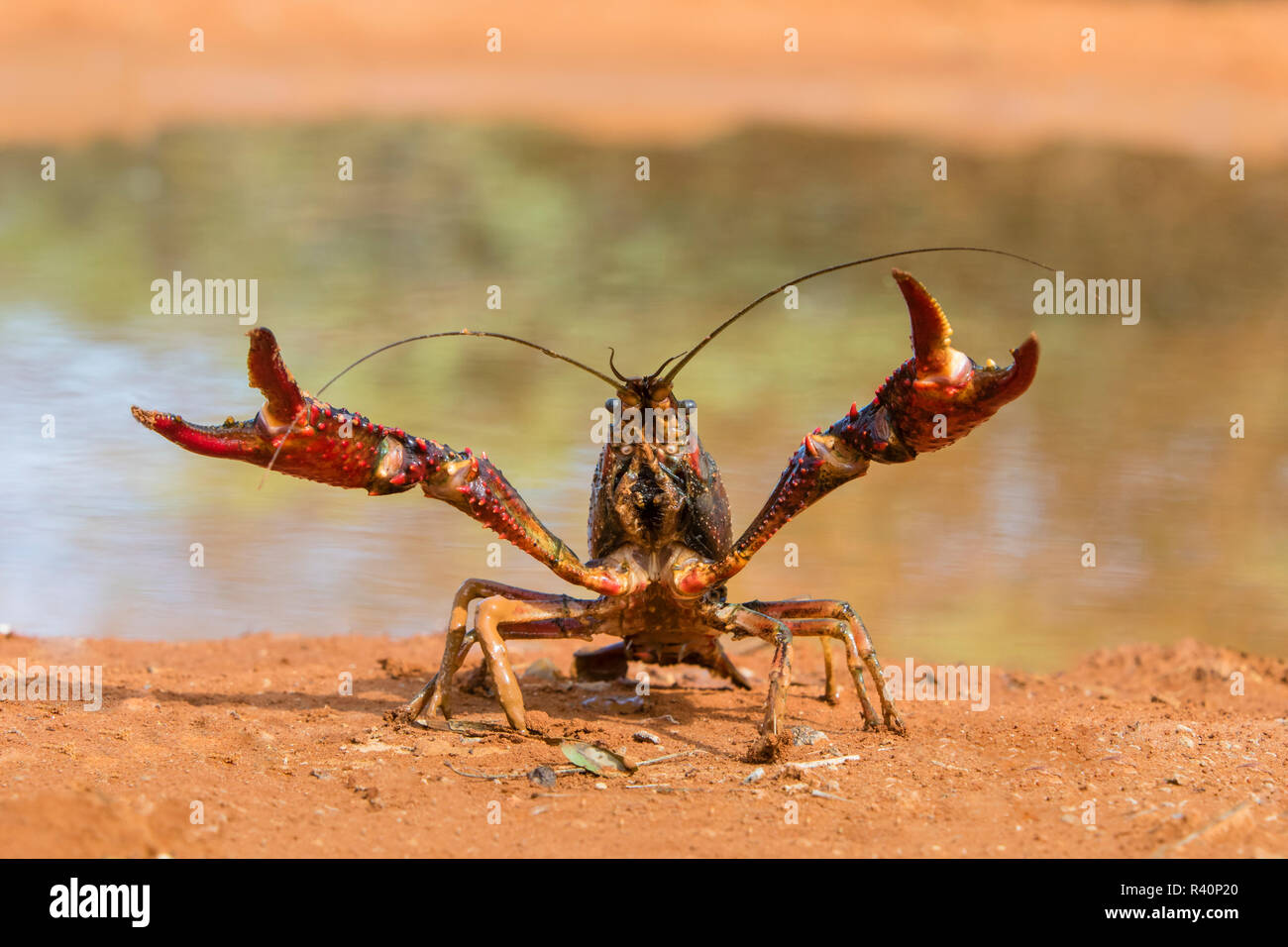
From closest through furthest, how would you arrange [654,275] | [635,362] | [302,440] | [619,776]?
[619,776]
[302,440]
[635,362]
[654,275]

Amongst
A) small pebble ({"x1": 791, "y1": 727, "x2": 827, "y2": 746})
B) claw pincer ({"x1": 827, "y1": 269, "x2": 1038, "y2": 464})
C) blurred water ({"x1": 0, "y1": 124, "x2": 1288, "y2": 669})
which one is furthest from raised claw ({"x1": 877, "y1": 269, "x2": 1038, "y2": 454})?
blurred water ({"x1": 0, "y1": 124, "x2": 1288, "y2": 669})

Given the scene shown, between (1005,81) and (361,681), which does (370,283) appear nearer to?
(361,681)

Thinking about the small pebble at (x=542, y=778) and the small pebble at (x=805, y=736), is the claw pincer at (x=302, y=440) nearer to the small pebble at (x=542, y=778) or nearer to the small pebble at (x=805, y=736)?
the small pebble at (x=542, y=778)

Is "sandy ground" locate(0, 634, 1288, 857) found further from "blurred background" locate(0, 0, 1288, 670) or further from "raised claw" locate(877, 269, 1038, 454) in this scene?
"blurred background" locate(0, 0, 1288, 670)


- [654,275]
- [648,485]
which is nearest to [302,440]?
[648,485]

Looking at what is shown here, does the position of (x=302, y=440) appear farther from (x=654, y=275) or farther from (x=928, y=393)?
(x=654, y=275)

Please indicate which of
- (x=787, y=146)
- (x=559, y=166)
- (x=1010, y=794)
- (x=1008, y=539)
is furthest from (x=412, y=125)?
(x=1010, y=794)
